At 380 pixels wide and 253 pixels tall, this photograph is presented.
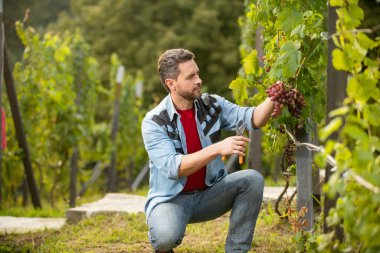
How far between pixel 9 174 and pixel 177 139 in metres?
6.18

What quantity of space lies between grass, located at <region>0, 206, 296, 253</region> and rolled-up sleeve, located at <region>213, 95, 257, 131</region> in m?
0.90

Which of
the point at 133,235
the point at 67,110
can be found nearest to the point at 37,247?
the point at 133,235

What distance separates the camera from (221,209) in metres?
4.12

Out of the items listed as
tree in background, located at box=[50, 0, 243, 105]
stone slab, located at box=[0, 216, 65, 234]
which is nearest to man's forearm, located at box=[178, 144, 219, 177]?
stone slab, located at box=[0, 216, 65, 234]

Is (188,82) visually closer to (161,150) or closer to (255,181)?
(161,150)

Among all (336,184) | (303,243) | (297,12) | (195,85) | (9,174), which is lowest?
(9,174)

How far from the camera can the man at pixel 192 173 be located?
3.91 metres

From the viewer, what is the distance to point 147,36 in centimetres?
2142

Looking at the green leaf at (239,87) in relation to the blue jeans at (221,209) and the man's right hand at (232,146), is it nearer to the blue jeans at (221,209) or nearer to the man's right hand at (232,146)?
the blue jeans at (221,209)

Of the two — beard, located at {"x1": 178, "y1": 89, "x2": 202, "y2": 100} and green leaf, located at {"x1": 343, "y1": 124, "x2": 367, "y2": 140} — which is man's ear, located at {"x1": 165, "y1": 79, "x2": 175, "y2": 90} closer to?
beard, located at {"x1": 178, "y1": 89, "x2": 202, "y2": 100}

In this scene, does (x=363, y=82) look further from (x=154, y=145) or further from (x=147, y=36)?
(x=147, y=36)

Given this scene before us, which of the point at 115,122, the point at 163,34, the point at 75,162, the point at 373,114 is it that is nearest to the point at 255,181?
the point at 373,114

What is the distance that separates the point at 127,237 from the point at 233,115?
1740mm

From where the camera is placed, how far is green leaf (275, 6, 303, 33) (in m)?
3.96
